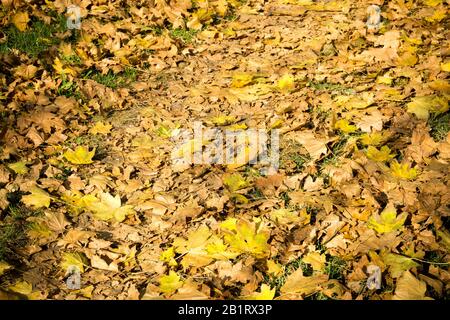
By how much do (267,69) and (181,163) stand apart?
1309mm

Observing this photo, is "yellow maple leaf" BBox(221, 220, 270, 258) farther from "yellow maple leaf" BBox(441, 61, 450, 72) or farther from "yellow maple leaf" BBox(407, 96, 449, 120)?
"yellow maple leaf" BBox(441, 61, 450, 72)

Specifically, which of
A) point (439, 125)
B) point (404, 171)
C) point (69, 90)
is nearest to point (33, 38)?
point (69, 90)

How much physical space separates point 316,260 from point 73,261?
1.19 metres

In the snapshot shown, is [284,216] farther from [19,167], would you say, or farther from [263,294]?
[19,167]

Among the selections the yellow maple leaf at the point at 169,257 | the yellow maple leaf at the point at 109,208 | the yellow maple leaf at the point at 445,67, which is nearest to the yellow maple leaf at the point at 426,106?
the yellow maple leaf at the point at 445,67

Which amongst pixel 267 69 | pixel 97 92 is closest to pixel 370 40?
pixel 267 69

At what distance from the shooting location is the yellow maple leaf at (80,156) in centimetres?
267

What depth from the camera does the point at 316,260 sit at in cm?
200

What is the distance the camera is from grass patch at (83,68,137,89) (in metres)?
3.37

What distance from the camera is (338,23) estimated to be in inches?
158

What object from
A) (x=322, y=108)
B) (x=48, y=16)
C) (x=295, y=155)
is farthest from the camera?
(x=48, y=16)

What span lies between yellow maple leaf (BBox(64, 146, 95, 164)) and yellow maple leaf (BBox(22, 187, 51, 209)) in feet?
1.13

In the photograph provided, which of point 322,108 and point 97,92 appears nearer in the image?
point 322,108

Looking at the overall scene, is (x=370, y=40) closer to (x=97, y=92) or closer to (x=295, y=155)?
(x=295, y=155)
